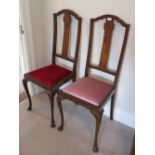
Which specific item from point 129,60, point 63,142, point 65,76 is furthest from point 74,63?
point 63,142

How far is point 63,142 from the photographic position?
190 centimetres

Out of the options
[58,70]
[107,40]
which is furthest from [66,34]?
[107,40]

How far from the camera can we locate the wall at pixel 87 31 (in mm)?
1715

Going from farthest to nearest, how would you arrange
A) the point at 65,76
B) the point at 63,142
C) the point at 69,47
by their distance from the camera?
the point at 69,47, the point at 65,76, the point at 63,142

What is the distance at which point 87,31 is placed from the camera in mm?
1992

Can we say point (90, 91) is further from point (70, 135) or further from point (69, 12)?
point (69, 12)

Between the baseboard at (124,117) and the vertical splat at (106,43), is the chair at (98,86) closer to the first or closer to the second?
the vertical splat at (106,43)

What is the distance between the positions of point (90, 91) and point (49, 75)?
516 millimetres

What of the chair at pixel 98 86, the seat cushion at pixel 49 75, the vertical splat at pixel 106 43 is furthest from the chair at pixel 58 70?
the vertical splat at pixel 106 43

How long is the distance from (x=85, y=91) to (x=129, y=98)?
1.72ft

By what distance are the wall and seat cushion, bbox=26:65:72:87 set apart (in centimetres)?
26

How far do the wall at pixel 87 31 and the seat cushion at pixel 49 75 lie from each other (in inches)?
10.3
